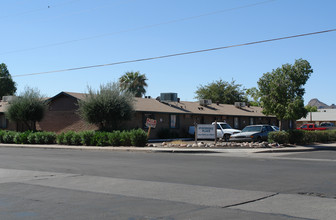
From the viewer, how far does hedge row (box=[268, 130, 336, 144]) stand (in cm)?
2839

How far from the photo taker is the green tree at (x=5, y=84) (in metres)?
75.0

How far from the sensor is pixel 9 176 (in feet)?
42.3

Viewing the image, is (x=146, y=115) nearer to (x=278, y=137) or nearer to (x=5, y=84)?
(x=278, y=137)

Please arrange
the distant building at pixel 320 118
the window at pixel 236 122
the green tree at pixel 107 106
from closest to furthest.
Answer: the green tree at pixel 107 106, the window at pixel 236 122, the distant building at pixel 320 118

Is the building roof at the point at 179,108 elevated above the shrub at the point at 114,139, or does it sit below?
above

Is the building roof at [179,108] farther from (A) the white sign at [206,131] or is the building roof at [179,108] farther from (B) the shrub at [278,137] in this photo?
(B) the shrub at [278,137]

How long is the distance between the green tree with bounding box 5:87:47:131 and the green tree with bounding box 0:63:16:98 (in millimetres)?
38853

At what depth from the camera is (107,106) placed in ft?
110

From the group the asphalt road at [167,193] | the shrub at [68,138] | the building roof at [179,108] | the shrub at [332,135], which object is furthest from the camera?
the building roof at [179,108]

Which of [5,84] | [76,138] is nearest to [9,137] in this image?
[76,138]

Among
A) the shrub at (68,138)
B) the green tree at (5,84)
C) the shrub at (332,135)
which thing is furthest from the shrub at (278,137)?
the green tree at (5,84)

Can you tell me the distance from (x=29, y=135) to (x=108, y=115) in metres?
7.19

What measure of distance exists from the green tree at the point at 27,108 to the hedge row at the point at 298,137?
22.1m

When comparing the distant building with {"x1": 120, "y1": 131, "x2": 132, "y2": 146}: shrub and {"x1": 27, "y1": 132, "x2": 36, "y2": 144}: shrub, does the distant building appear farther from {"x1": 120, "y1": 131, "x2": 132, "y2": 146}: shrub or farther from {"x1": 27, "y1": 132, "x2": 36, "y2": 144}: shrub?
{"x1": 27, "y1": 132, "x2": 36, "y2": 144}: shrub
